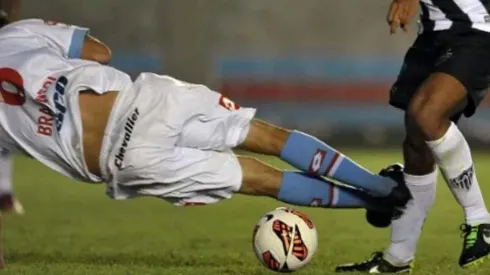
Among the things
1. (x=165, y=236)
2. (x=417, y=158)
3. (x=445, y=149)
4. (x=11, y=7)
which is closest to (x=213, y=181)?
(x=417, y=158)

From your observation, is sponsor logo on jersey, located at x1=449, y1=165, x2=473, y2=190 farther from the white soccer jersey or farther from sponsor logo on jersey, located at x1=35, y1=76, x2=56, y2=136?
sponsor logo on jersey, located at x1=35, y1=76, x2=56, y2=136

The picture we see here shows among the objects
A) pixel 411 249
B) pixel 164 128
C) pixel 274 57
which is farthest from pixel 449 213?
pixel 274 57

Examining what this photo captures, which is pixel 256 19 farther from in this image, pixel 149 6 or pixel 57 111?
pixel 57 111

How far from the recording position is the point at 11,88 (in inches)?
201

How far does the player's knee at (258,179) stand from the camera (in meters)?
5.09

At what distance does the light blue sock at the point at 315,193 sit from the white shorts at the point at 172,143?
0.21m

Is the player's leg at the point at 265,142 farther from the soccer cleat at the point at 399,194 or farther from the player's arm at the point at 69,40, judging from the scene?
the player's arm at the point at 69,40

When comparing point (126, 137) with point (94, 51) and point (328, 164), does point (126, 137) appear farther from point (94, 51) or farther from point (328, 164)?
point (328, 164)

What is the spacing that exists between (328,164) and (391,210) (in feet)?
1.04

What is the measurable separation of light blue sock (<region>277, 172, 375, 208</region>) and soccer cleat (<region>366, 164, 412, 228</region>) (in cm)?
11

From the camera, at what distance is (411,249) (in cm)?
508

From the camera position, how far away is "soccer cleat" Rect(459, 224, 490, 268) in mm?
4867

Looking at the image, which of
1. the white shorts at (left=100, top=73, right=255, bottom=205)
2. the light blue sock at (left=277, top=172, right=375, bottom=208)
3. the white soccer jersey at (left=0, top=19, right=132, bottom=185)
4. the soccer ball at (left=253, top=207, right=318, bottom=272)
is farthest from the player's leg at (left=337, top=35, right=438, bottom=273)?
the white soccer jersey at (left=0, top=19, right=132, bottom=185)

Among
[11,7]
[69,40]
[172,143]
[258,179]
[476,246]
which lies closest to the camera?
[476,246]
